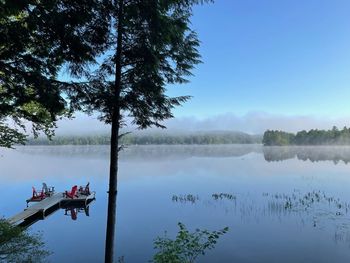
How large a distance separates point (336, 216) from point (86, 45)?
2221 cm

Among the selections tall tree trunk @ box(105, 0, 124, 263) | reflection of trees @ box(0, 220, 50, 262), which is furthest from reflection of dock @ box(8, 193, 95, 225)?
tall tree trunk @ box(105, 0, 124, 263)

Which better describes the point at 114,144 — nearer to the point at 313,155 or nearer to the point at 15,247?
the point at 15,247

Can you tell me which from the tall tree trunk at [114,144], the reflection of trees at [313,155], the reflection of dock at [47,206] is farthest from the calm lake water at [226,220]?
the reflection of trees at [313,155]

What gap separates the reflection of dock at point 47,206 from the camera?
76.2 ft

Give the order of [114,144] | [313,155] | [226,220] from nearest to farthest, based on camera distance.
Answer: [114,144] → [226,220] → [313,155]

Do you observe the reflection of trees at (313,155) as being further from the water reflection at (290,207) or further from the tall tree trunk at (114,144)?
the tall tree trunk at (114,144)

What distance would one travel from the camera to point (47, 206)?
27688mm

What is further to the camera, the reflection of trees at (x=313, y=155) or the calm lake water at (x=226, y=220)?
→ the reflection of trees at (x=313, y=155)

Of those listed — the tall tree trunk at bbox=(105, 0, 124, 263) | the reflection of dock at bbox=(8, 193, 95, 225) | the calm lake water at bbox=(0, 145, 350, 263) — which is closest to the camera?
the tall tree trunk at bbox=(105, 0, 124, 263)

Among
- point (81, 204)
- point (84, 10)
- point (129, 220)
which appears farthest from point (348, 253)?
point (81, 204)

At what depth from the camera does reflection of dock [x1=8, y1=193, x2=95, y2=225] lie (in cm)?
2323

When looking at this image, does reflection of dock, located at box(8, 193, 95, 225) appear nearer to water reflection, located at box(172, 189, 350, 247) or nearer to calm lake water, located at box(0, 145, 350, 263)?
calm lake water, located at box(0, 145, 350, 263)

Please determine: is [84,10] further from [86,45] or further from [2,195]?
[2,195]

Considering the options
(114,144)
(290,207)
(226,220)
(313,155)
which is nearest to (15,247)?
(114,144)
